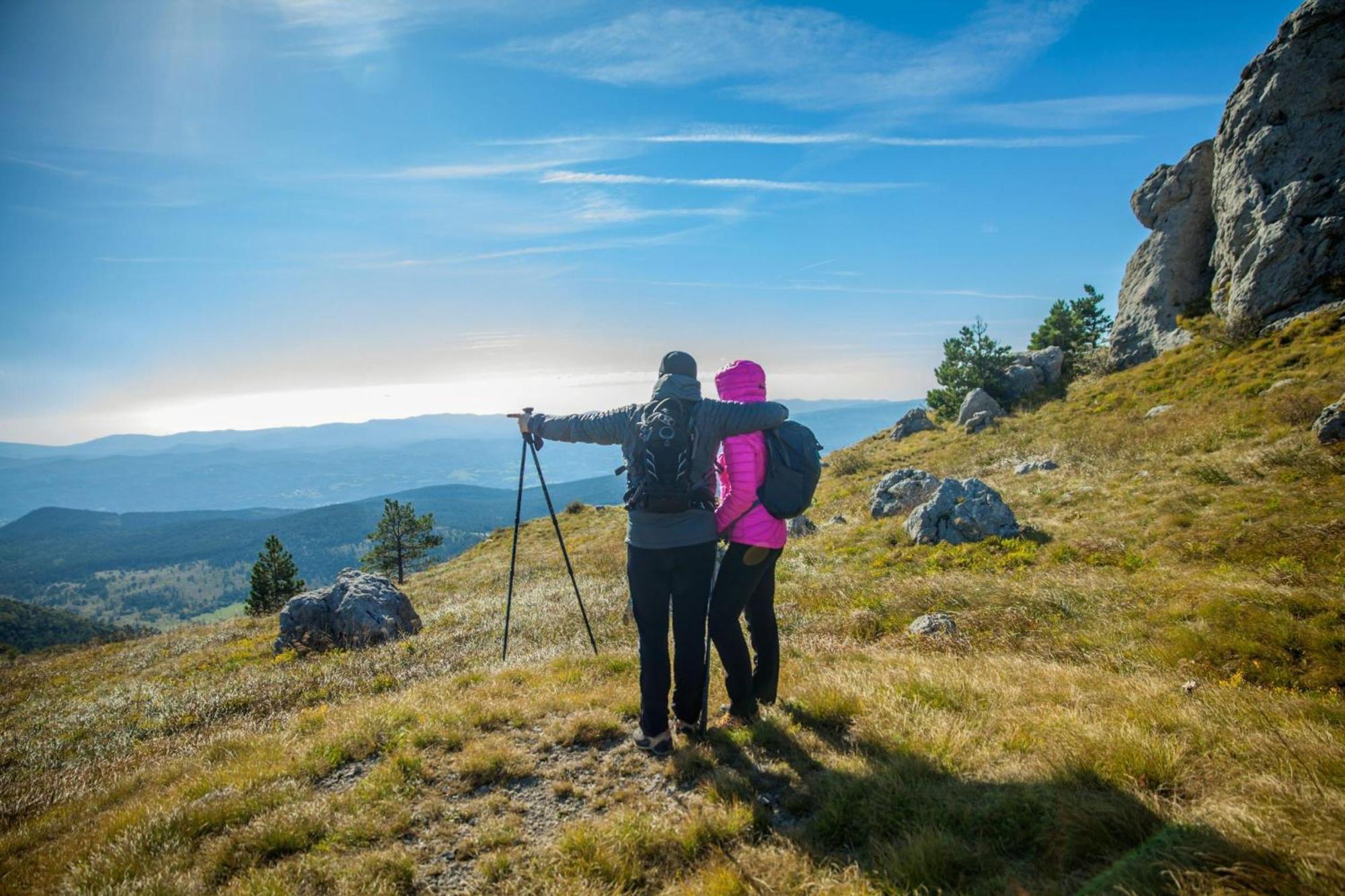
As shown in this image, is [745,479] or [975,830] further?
[745,479]

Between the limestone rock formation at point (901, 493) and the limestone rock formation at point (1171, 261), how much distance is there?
21.2m

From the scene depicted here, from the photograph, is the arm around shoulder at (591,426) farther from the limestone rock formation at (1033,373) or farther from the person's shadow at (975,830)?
the limestone rock formation at (1033,373)

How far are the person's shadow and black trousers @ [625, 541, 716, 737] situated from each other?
0.81 meters

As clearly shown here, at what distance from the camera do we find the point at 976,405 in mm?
35406

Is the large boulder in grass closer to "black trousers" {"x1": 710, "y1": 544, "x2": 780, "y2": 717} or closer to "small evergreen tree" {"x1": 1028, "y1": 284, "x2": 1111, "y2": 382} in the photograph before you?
"black trousers" {"x1": 710, "y1": 544, "x2": 780, "y2": 717}

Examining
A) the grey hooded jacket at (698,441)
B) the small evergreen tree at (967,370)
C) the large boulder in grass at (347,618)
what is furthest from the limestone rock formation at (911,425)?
the grey hooded jacket at (698,441)

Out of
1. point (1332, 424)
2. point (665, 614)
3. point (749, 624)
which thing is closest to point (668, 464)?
point (665, 614)

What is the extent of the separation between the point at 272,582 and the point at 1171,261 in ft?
199

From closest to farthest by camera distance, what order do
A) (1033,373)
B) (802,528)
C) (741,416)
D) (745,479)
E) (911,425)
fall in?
1. (741,416)
2. (745,479)
3. (802,528)
4. (1033,373)
5. (911,425)

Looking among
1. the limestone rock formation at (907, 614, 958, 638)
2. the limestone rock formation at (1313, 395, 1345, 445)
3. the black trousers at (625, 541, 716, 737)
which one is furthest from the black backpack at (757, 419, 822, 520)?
the limestone rock formation at (1313, 395, 1345, 445)

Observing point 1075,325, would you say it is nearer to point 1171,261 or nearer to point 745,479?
point 1171,261

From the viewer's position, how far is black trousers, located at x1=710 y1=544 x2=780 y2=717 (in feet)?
16.9

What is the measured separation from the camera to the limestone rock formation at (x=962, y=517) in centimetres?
1392

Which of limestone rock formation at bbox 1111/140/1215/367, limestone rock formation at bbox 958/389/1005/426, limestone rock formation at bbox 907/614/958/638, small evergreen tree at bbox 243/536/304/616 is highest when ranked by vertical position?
limestone rock formation at bbox 1111/140/1215/367
